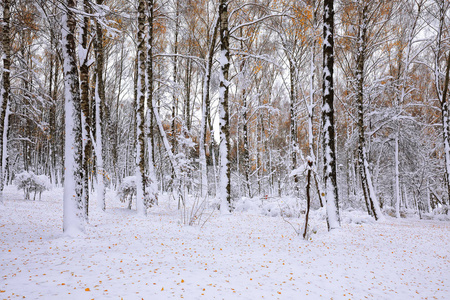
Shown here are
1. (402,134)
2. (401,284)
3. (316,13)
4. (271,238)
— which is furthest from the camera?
(402,134)

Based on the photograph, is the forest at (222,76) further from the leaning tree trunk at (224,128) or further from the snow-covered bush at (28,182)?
the snow-covered bush at (28,182)

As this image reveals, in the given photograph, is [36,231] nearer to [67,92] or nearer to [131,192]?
[67,92]

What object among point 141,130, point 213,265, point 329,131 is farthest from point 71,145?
point 329,131

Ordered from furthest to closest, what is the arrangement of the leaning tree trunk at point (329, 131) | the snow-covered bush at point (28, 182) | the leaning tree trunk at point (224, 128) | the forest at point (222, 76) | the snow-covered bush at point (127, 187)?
the snow-covered bush at point (28, 182) < the snow-covered bush at point (127, 187) < the leaning tree trunk at point (224, 128) < the leaning tree trunk at point (329, 131) < the forest at point (222, 76)

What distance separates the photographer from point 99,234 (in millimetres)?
5977

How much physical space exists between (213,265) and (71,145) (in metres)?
4.01

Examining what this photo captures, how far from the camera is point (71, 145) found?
18.0 ft

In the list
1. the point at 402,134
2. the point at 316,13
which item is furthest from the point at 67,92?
the point at 402,134

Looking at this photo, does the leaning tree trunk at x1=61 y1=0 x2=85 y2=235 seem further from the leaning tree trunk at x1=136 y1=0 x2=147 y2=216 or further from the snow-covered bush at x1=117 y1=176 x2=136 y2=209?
the snow-covered bush at x1=117 y1=176 x2=136 y2=209

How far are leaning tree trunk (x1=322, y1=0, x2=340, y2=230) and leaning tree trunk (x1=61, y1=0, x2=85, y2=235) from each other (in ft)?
22.0

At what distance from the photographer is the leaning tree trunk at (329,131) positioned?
7590 mm

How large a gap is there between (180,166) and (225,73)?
4422 mm

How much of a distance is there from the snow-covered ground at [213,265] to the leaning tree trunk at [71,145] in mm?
552

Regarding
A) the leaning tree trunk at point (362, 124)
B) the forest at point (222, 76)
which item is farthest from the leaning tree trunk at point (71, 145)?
the leaning tree trunk at point (362, 124)
